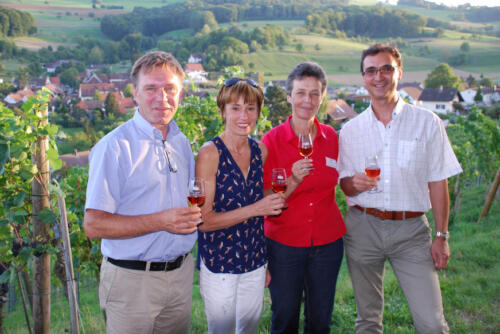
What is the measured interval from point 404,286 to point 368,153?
3.23ft

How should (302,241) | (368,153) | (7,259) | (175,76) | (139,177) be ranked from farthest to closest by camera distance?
(7,259) → (368,153) → (302,241) → (175,76) → (139,177)

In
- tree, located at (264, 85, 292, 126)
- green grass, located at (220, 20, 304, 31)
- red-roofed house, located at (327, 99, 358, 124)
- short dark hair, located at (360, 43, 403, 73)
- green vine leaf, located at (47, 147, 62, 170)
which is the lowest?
red-roofed house, located at (327, 99, 358, 124)

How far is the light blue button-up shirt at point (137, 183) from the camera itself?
2.07 metres

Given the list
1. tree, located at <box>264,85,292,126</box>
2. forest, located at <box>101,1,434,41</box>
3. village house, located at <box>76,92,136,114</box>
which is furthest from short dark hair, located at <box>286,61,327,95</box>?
forest, located at <box>101,1,434,41</box>

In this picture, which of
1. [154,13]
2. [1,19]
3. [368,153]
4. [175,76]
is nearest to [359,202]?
[368,153]

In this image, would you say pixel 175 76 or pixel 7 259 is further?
pixel 7 259

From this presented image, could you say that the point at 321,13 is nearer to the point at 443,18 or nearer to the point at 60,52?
the point at 443,18

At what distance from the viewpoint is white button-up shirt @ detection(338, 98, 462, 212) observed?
9.32ft

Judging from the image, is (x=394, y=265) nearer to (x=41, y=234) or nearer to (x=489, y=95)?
(x=41, y=234)

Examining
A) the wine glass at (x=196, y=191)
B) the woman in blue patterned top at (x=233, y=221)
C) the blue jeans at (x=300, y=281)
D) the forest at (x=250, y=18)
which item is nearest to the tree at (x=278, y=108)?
the blue jeans at (x=300, y=281)

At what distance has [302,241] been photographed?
8.94 ft

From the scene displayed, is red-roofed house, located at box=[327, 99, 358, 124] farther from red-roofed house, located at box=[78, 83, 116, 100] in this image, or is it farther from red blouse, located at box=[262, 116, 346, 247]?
red blouse, located at box=[262, 116, 346, 247]

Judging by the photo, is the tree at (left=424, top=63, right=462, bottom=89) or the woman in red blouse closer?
the woman in red blouse

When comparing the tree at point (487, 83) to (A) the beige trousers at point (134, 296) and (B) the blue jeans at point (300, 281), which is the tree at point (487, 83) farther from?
(A) the beige trousers at point (134, 296)
